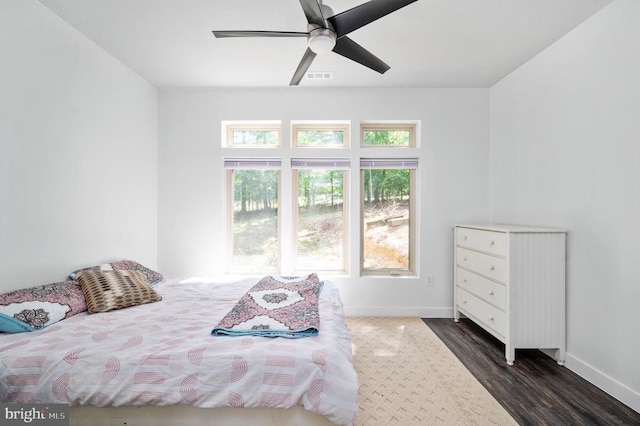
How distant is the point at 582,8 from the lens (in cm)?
217

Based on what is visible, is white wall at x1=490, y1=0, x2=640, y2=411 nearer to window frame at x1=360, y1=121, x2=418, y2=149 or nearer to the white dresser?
the white dresser

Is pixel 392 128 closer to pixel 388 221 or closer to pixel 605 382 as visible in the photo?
pixel 388 221

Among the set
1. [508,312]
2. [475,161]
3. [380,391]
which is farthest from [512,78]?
[380,391]

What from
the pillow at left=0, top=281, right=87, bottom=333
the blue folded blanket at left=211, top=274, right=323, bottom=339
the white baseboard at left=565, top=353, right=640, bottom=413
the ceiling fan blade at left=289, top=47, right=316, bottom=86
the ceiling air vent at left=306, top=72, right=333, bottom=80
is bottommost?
the white baseboard at left=565, top=353, right=640, bottom=413

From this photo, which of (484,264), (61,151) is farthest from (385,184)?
(61,151)

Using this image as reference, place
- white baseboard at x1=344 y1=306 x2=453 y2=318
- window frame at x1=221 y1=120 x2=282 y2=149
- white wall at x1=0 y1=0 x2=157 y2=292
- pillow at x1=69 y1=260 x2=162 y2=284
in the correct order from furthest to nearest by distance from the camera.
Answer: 1. window frame at x1=221 y1=120 x2=282 y2=149
2. white baseboard at x1=344 y1=306 x2=453 y2=318
3. pillow at x1=69 y1=260 x2=162 y2=284
4. white wall at x1=0 y1=0 x2=157 y2=292

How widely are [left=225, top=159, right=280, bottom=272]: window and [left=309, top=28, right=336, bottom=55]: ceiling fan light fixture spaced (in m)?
2.03

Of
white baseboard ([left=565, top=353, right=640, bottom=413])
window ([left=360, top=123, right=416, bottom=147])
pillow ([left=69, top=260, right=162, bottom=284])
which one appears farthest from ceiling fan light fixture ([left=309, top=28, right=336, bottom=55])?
white baseboard ([left=565, top=353, right=640, bottom=413])

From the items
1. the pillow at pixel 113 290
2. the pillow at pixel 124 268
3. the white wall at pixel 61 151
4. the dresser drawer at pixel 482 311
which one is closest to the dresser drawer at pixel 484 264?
the dresser drawer at pixel 482 311

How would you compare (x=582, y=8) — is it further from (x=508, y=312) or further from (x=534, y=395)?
(x=534, y=395)

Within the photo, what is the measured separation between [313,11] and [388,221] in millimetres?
2589

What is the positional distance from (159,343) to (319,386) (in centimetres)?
86

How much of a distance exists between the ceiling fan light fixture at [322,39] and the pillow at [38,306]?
2254 millimetres

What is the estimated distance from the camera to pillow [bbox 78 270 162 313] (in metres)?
2.11
